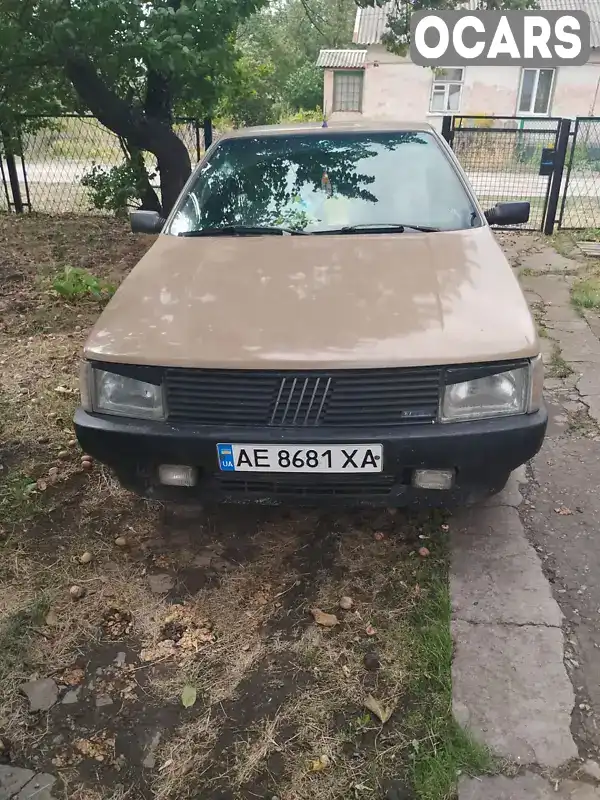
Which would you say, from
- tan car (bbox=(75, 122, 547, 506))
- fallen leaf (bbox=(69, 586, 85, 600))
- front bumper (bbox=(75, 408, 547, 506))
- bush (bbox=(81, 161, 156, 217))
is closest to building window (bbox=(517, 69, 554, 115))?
bush (bbox=(81, 161, 156, 217))

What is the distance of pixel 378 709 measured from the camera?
6.75ft

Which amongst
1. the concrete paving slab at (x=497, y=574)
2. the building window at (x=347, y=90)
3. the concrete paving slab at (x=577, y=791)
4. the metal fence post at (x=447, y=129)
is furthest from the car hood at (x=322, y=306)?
the building window at (x=347, y=90)

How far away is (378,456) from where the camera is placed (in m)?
2.30

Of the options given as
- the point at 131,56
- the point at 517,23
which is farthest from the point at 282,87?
the point at 131,56

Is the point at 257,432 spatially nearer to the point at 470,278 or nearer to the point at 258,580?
the point at 258,580

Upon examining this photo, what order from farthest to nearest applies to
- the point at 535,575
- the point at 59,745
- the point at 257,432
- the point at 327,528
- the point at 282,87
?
1. the point at 282,87
2. the point at 327,528
3. the point at 535,575
4. the point at 257,432
5. the point at 59,745

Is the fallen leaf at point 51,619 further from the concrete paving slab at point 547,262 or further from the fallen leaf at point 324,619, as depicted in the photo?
the concrete paving slab at point 547,262

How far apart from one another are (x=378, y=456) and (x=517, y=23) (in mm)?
14459

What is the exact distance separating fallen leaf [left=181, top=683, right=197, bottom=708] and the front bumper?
Result: 675 mm

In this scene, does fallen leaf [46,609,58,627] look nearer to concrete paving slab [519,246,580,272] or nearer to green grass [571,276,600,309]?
green grass [571,276,600,309]

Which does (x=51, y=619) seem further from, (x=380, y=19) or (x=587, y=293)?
(x=380, y=19)

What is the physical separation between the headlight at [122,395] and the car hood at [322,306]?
86 mm

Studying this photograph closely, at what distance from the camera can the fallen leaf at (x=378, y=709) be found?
6.66 ft

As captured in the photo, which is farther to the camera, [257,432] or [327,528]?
[327,528]
